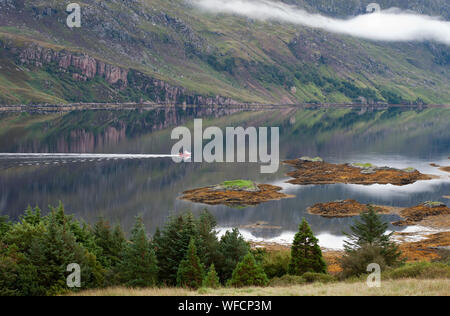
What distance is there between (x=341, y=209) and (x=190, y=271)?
50.5 meters

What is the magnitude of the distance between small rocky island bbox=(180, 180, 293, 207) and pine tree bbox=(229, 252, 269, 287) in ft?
166

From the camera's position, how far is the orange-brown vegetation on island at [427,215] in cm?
7738

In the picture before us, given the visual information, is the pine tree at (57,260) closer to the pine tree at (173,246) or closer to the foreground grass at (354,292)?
the pine tree at (173,246)

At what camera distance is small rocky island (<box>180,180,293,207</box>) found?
90.8 meters

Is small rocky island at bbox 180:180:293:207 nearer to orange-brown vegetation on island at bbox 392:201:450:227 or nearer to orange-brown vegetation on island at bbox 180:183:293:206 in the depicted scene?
orange-brown vegetation on island at bbox 180:183:293:206

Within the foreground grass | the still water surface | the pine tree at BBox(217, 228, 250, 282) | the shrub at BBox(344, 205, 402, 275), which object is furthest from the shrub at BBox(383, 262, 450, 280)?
the still water surface

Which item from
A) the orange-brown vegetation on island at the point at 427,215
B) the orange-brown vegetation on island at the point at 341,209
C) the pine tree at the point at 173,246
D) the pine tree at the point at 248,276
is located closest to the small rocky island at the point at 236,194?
the orange-brown vegetation on island at the point at 341,209

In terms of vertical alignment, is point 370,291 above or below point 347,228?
above

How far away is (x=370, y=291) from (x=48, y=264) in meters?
23.5

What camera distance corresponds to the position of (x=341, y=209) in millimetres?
84188

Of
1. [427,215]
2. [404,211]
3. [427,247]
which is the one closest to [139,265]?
[427,247]
